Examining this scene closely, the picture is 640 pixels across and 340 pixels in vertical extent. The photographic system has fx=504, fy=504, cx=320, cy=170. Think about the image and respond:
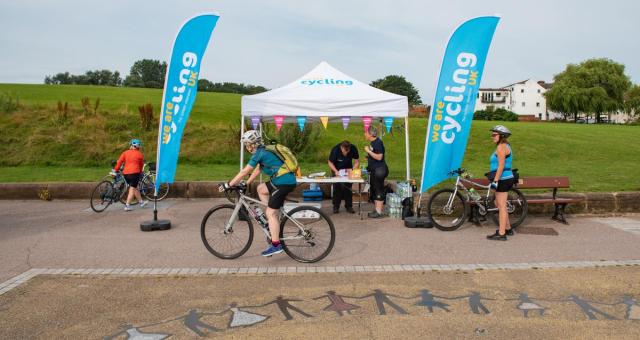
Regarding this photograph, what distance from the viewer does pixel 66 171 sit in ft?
52.9

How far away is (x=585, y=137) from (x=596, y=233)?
2130cm

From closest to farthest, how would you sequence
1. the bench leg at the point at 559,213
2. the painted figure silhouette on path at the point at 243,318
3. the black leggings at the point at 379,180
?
the painted figure silhouette on path at the point at 243,318 < the bench leg at the point at 559,213 < the black leggings at the point at 379,180

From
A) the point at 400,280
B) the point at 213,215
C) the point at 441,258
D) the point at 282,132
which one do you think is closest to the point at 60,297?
the point at 213,215

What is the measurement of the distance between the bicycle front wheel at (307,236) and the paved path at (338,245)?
16 centimetres

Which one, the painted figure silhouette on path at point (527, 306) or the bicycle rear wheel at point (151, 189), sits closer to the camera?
the painted figure silhouette on path at point (527, 306)

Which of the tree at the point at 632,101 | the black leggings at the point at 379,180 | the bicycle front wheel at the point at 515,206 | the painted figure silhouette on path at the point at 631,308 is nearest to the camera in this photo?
the painted figure silhouette on path at the point at 631,308

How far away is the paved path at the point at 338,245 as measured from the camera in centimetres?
656

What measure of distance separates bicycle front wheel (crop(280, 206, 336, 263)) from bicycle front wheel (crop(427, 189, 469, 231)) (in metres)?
2.67

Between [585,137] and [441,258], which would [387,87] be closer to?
[585,137]

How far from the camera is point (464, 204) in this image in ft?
27.7

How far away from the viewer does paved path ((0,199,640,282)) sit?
6.56m

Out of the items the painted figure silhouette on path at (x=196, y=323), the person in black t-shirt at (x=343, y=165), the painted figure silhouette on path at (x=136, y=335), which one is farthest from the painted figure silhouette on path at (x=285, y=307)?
the person in black t-shirt at (x=343, y=165)

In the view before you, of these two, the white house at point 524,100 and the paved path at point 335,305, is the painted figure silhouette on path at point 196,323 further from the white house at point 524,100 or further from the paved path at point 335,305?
the white house at point 524,100

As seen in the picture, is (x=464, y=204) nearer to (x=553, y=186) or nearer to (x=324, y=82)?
(x=553, y=186)
